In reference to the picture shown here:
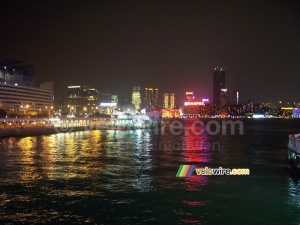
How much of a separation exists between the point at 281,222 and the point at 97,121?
98705 mm

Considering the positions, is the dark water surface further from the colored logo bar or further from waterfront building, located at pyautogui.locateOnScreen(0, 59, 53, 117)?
waterfront building, located at pyautogui.locateOnScreen(0, 59, 53, 117)

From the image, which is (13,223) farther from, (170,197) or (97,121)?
(97,121)

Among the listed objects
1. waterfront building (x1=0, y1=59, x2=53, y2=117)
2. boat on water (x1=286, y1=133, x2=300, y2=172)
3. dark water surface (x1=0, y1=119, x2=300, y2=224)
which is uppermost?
waterfront building (x1=0, y1=59, x2=53, y2=117)

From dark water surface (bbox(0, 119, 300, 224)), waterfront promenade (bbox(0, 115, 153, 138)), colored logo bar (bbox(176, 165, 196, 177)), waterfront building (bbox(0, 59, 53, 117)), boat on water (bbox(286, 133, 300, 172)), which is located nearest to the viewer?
dark water surface (bbox(0, 119, 300, 224))

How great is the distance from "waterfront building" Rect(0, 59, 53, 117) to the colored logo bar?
113 m

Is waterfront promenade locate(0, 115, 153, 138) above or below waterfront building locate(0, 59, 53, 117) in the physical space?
below

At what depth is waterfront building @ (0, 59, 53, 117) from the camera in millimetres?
140375

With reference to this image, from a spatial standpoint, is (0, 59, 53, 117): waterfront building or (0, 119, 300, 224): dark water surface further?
(0, 59, 53, 117): waterfront building

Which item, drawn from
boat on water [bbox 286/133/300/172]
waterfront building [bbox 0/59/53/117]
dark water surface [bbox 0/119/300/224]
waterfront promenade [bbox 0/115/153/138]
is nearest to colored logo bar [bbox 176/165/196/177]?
dark water surface [bbox 0/119/300/224]

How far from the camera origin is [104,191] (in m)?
19.5

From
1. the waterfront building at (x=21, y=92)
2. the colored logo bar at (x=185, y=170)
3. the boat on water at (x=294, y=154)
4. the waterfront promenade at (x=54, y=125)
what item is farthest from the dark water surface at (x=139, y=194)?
the waterfront building at (x=21, y=92)

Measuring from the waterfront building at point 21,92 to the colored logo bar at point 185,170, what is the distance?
113 m

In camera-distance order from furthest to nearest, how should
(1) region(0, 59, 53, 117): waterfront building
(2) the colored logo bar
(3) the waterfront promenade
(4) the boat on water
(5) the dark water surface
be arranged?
1. (1) region(0, 59, 53, 117): waterfront building
2. (3) the waterfront promenade
3. (4) the boat on water
4. (2) the colored logo bar
5. (5) the dark water surface

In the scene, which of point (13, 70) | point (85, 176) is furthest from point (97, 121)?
point (85, 176)
